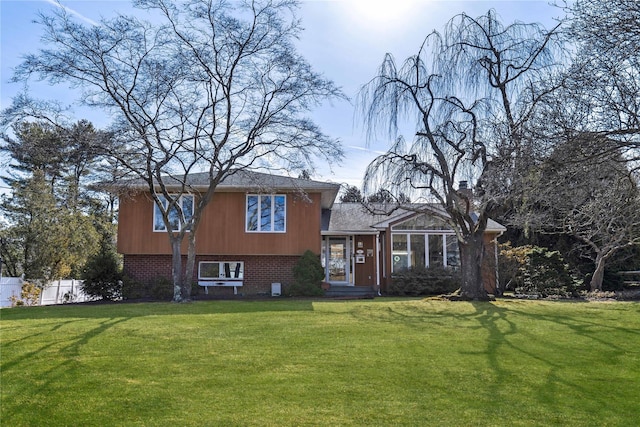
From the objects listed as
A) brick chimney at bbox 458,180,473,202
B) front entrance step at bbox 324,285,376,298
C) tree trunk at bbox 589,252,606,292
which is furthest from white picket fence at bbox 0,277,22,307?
tree trunk at bbox 589,252,606,292

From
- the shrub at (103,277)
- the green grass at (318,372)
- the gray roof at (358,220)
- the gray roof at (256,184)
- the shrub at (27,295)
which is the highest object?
the gray roof at (256,184)

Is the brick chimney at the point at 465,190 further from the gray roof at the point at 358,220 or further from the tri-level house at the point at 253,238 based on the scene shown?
the tri-level house at the point at 253,238

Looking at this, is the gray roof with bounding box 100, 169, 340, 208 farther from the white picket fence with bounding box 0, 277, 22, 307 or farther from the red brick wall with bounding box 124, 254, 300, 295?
the white picket fence with bounding box 0, 277, 22, 307

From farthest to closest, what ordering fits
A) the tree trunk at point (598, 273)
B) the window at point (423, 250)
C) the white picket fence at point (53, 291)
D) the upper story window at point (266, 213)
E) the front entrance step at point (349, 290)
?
the tree trunk at point (598, 273) → the window at point (423, 250) → the front entrance step at point (349, 290) → the upper story window at point (266, 213) → the white picket fence at point (53, 291)

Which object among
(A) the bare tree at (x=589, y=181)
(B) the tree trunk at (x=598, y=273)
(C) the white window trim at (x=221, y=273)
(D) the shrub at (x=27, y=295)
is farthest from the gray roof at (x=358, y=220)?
(D) the shrub at (x=27, y=295)

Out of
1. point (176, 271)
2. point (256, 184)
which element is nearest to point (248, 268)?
point (256, 184)

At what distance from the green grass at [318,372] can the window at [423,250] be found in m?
10.2

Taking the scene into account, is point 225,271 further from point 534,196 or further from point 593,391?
point 593,391

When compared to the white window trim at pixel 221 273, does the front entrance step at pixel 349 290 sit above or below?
below

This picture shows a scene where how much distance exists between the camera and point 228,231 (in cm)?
1898

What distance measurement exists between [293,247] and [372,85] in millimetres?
6713

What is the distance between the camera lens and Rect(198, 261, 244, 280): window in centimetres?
1938

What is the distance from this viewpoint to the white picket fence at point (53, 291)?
18312 mm

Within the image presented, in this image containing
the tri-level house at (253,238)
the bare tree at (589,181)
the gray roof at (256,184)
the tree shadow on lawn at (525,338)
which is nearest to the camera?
the tree shadow on lawn at (525,338)
